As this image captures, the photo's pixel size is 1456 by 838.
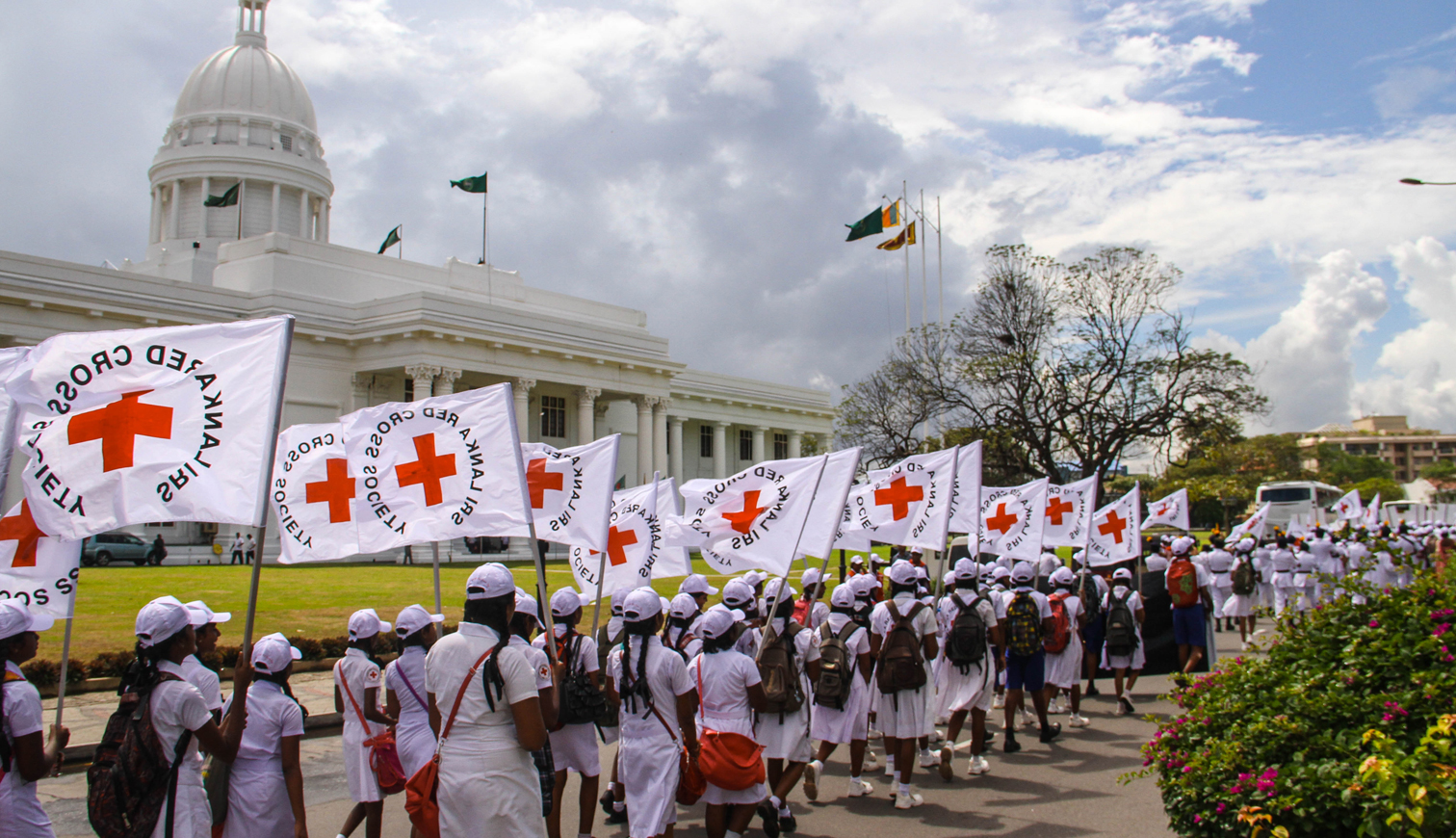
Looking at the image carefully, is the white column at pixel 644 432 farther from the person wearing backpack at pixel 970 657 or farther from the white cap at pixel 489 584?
the white cap at pixel 489 584

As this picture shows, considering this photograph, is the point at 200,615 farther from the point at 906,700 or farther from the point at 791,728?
the point at 906,700

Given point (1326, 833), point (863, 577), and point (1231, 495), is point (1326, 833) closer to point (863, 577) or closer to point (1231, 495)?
point (863, 577)

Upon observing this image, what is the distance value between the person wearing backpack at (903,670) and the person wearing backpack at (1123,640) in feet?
14.6

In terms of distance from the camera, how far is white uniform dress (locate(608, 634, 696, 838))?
20.7 feet

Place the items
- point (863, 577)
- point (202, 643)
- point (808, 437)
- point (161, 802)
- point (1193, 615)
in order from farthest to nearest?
point (808, 437), point (1193, 615), point (863, 577), point (202, 643), point (161, 802)

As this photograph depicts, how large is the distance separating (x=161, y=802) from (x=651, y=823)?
108 inches

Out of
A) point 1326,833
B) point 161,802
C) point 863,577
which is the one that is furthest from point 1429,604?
point 161,802

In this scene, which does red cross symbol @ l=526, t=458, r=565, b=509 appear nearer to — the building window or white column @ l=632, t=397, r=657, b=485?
the building window

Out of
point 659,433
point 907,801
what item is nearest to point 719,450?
point 659,433

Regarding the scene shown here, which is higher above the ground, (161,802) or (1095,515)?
(1095,515)

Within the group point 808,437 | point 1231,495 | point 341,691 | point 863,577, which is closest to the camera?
point 341,691

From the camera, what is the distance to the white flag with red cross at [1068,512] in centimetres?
1322

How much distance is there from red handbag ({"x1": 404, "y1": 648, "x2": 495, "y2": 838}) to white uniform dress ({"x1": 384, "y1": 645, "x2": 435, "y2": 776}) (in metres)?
1.14

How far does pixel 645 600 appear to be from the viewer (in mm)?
6508
